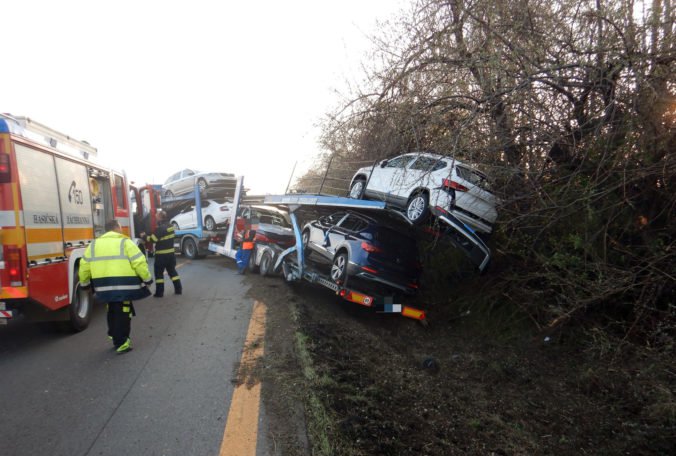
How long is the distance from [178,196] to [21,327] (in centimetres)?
1086

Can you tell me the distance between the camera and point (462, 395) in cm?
423

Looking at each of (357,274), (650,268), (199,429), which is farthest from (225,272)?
(650,268)

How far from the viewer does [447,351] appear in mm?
5887

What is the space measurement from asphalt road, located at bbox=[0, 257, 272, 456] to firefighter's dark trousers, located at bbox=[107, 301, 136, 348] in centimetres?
19

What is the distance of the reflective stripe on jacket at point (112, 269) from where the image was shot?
4891mm

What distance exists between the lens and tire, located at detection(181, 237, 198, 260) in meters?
14.7

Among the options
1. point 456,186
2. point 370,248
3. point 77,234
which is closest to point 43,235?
point 77,234

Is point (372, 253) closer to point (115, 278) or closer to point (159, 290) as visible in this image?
point (115, 278)

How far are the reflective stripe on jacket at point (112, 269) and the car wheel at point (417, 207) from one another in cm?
399

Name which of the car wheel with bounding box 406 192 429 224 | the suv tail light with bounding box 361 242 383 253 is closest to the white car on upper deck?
the car wheel with bounding box 406 192 429 224

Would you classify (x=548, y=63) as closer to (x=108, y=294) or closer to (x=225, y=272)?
(x=108, y=294)

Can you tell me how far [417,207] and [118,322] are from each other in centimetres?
452

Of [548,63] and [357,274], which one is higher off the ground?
[548,63]

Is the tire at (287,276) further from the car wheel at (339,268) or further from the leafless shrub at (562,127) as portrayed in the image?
the leafless shrub at (562,127)
